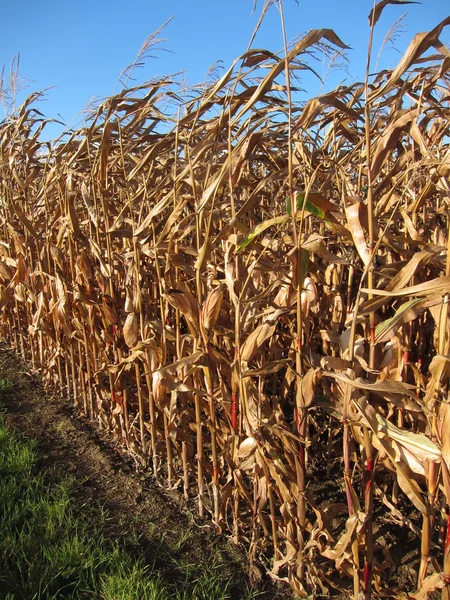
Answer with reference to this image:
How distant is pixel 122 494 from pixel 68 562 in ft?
2.24

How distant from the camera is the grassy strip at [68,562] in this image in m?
1.95

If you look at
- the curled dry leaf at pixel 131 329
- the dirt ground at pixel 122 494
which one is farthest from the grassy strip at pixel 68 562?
the curled dry leaf at pixel 131 329

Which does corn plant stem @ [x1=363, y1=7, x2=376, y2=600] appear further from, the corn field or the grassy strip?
the grassy strip

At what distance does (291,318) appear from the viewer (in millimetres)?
2295

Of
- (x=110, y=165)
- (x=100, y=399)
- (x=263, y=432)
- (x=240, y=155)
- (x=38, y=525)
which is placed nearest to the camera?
(x=240, y=155)

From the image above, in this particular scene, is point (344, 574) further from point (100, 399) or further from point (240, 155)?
point (100, 399)

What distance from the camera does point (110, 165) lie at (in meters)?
3.15

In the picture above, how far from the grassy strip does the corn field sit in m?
0.44

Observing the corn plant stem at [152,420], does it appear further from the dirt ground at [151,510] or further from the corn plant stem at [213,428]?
the corn plant stem at [213,428]

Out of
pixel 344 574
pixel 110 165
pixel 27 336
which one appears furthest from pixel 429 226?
pixel 27 336

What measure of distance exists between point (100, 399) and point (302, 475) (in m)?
2.06

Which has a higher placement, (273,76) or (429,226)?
(273,76)

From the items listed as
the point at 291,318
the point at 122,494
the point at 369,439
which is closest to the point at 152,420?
the point at 122,494

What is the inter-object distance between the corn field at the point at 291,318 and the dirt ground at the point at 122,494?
109 mm
